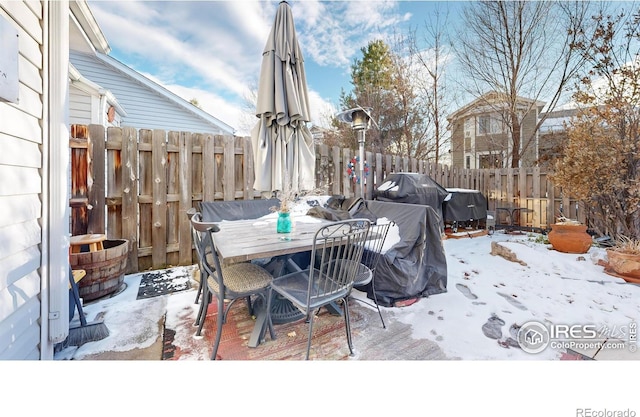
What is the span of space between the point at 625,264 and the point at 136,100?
34.6 feet

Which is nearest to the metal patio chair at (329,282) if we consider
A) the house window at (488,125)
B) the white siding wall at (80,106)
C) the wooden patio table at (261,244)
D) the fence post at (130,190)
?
the wooden patio table at (261,244)

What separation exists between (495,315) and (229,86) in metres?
8.03

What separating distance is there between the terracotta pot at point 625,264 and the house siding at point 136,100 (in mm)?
9744

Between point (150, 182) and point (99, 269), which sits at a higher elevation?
point (150, 182)

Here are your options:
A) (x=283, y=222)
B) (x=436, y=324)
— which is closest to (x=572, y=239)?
(x=436, y=324)

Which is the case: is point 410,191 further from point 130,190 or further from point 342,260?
point 130,190

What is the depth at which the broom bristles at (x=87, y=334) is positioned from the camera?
1895mm

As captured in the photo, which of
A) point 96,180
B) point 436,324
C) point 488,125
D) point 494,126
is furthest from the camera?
point 488,125

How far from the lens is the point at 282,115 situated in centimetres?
268

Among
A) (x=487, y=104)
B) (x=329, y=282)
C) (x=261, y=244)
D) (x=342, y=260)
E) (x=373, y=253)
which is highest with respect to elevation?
(x=487, y=104)

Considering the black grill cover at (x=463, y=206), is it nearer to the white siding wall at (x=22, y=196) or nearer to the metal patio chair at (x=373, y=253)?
the metal patio chair at (x=373, y=253)

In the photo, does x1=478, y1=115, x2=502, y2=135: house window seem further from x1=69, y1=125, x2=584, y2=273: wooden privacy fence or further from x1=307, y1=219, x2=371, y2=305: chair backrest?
x1=307, y1=219, x2=371, y2=305: chair backrest

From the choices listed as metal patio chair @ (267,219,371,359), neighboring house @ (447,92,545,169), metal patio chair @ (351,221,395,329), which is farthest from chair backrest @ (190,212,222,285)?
neighboring house @ (447,92,545,169)
